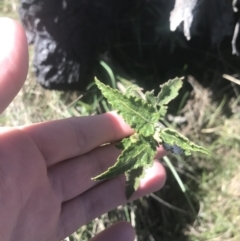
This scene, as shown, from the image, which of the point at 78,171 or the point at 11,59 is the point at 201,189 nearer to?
the point at 78,171

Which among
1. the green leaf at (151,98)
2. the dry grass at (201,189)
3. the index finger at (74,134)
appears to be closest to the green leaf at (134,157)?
the green leaf at (151,98)

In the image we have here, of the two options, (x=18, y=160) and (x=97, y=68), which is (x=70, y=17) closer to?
(x=97, y=68)

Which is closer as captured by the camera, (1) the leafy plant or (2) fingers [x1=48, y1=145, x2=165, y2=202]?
(1) the leafy plant

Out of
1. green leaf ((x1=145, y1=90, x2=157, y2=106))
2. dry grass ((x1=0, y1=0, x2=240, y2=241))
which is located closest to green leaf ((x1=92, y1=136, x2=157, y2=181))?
green leaf ((x1=145, y1=90, x2=157, y2=106))

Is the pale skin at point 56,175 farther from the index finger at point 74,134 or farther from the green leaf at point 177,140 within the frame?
the green leaf at point 177,140

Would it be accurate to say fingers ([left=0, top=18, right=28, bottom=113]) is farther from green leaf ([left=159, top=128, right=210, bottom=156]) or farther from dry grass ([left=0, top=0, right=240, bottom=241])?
dry grass ([left=0, top=0, right=240, bottom=241])

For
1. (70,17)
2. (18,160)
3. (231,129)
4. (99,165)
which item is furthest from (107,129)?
(231,129)
